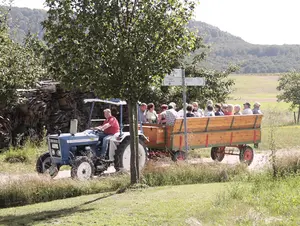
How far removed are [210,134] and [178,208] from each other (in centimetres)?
686

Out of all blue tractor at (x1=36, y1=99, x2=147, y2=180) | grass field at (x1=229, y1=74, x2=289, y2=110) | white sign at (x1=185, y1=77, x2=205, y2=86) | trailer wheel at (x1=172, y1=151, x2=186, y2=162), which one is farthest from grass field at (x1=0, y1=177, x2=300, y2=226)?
grass field at (x1=229, y1=74, x2=289, y2=110)

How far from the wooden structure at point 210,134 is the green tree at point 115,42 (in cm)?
414

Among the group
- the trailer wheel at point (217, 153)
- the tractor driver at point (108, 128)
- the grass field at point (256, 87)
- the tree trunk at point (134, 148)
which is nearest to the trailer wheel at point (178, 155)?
the tractor driver at point (108, 128)

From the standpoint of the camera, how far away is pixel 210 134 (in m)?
16.1

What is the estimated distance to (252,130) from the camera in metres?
17.4

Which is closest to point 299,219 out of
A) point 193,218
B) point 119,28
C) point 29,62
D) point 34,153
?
point 193,218

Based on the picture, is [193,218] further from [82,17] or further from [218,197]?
[82,17]

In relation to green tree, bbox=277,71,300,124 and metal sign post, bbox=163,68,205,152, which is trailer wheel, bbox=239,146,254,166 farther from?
green tree, bbox=277,71,300,124

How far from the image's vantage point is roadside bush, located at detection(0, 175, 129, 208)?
11320mm

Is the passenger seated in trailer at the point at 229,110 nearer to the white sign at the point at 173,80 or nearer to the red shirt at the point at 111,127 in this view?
the white sign at the point at 173,80

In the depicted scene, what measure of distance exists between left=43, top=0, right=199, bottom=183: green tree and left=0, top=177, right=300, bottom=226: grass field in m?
2.04

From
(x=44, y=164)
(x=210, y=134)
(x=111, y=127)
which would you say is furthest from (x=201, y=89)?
(x=44, y=164)

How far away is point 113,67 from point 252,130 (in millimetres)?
7699

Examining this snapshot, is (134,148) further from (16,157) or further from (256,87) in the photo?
(256,87)
